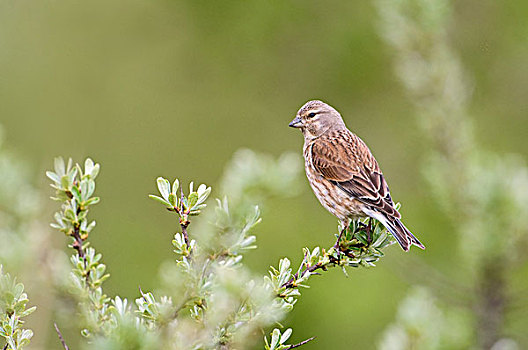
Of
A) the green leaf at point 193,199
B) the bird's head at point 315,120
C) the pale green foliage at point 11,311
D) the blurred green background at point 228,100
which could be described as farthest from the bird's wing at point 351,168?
the blurred green background at point 228,100

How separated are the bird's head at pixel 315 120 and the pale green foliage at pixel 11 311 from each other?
3.68 m

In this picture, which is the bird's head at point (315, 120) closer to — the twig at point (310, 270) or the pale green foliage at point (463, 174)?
the pale green foliage at point (463, 174)

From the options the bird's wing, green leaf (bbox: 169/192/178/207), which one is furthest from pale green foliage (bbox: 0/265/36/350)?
the bird's wing

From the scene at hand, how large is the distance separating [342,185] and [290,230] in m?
5.02

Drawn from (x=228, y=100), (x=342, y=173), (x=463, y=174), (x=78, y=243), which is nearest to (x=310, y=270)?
(x=78, y=243)

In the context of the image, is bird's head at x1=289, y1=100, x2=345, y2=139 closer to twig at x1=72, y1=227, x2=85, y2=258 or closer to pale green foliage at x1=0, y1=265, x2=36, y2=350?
twig at x1=72, y1=227, x2=85, y2=258

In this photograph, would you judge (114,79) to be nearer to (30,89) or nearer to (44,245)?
(30,89)

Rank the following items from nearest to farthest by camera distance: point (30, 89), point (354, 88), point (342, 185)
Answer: point (342, 185) → point (354, 88) → point (30, 89)

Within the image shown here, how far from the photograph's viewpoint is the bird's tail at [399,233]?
3.46 metres

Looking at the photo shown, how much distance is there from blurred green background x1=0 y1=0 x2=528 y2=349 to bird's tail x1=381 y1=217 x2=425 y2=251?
Answer: 180 inches

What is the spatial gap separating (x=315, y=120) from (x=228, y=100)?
639cm

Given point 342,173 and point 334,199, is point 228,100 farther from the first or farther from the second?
point 334,199

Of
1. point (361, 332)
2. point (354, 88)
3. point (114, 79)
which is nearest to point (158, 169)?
point (114, 79)

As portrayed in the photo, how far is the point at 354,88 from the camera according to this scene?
1040 centimetres
